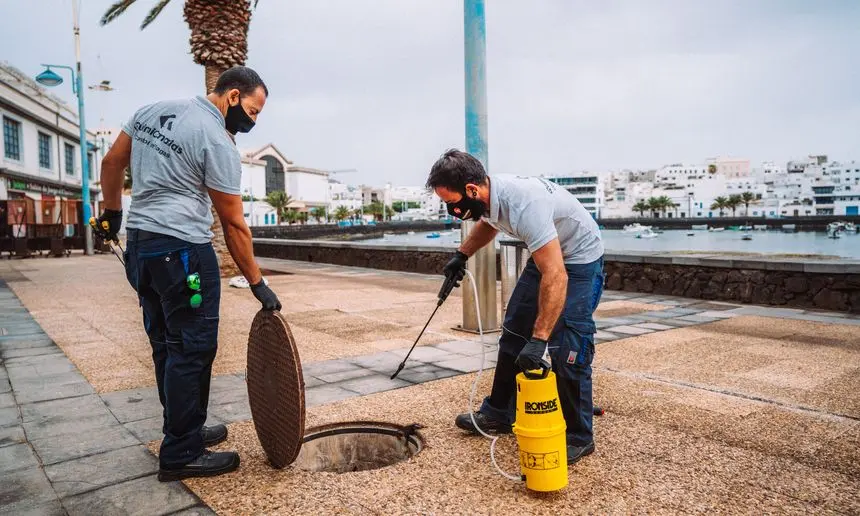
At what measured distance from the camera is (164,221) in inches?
107

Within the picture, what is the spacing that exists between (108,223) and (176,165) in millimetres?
779

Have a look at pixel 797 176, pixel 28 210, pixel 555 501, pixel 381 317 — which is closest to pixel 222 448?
pixel 555 501

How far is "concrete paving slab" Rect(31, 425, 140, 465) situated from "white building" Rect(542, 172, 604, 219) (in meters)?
150

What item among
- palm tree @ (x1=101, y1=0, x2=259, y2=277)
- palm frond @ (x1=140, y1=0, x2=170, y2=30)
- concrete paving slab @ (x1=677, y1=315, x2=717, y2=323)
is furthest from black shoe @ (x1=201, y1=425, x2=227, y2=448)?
palm frond @ (x1=140, y1=0, x2=170, y2=30)

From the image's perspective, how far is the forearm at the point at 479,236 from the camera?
11.5 ft

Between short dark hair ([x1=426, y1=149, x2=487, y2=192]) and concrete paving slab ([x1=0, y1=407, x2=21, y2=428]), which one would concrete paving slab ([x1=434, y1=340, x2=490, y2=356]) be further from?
concrete paving slab ([x1=0, y1=407, x2=21, y2=428])

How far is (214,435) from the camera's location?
3.32 meters

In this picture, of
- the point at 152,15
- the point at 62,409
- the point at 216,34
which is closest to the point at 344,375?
the point at 62,409

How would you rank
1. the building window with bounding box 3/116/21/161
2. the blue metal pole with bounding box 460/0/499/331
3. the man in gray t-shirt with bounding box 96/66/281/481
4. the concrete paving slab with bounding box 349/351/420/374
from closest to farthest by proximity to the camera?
1. the man in gray t-shirt with bounding box 96/66/281/481
2. the concrete paving slab with bounding box 349/351/420/374
3. the blue metal pole with bounding box 460/0/499/331
4. the building window with bounding box 3/116/21/161

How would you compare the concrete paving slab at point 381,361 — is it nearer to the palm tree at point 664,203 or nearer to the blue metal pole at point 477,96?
the blue metal pole at point 477,96

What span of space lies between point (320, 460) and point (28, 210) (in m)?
22.1

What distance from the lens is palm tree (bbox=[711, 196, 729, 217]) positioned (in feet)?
457

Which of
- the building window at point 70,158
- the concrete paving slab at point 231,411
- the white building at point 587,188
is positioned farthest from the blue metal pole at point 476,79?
the white building at point 587,188

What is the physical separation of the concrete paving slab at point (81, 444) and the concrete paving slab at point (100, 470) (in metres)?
0.08
